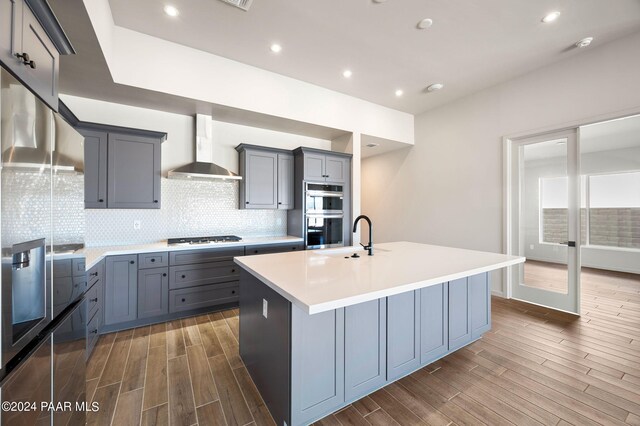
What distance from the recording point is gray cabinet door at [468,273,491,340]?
8.10 ft

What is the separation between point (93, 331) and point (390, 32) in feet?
13.8

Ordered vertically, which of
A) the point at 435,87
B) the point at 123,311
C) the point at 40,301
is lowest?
the point at 123,311

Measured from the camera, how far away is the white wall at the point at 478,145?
295cm

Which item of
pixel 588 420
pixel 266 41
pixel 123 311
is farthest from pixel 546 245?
pixel 123 311

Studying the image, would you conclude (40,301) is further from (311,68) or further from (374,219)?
(374,219)

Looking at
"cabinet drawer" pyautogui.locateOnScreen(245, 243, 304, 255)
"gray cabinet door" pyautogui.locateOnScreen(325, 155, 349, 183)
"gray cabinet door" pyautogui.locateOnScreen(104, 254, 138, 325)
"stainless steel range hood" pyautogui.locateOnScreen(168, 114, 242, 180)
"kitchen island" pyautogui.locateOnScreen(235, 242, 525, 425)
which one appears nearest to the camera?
"kitchen island" pyautogui.locateOnScreen(235, 242, 525, 425)

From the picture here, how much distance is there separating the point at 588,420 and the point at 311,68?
4.18 metres

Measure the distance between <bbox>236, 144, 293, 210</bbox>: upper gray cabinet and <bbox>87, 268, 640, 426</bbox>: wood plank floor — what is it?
177 cm

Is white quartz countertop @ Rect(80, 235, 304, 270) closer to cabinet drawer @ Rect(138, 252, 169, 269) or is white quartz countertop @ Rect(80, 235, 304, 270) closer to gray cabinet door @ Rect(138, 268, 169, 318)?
cabinet drawer @ Rect(138, 252, 169, 269)

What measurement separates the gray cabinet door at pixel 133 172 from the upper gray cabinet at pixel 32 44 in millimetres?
1740

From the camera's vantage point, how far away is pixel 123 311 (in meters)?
2.81

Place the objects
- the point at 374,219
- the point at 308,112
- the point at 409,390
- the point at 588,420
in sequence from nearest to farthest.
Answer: the point at 588,420 → the point at 409,390 → the point at 308,112 → the point at 374,219

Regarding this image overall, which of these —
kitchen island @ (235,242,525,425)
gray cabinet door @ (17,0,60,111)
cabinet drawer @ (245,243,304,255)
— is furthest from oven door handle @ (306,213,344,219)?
gray cabinet door @ (17,0,60,111)

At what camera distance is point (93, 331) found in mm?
2363
